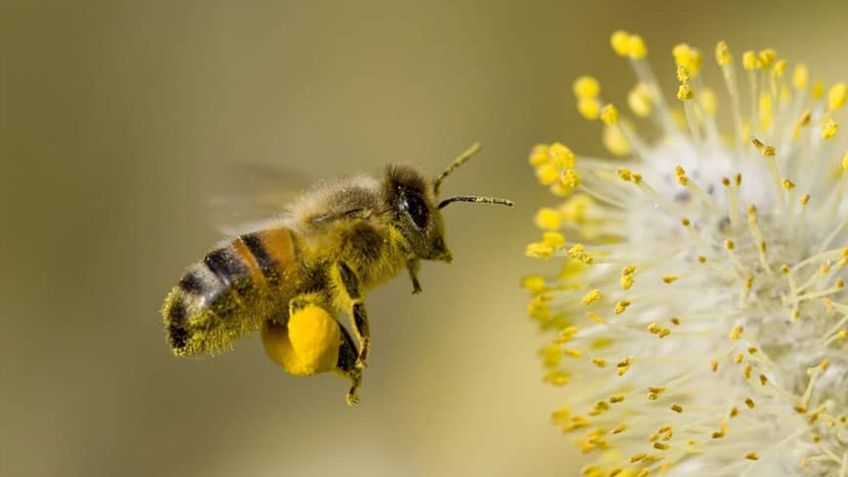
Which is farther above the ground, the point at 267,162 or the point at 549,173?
the point at 267,162

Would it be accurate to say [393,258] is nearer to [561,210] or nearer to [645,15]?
[561,210]

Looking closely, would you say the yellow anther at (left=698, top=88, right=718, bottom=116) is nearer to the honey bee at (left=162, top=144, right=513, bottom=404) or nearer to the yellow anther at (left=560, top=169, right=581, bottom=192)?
the yellow anther at (left=560, top=169, right=581, bottom=192)

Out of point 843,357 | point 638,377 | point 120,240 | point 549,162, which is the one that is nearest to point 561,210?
point 549,162

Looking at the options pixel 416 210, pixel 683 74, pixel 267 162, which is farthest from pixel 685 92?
pixel 267 162

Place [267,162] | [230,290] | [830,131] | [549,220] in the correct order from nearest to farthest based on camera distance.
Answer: [230,290] → [830,131] → [549,220] → [267,162]

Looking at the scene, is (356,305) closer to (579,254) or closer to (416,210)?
(416,210)

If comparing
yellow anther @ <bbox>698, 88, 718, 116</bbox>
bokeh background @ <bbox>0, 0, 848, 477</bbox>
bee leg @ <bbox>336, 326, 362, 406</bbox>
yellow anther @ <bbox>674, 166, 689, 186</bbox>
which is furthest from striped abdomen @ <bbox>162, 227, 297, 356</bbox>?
bokeh background @ <bbox>0, 0, 848, 477</bbox>

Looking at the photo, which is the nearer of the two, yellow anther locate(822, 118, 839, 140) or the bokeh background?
yellow anther locate(822, 118, 839, 140)

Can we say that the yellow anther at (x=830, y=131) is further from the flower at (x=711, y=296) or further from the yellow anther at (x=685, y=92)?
the yellow anther at (x=685, y=92)
